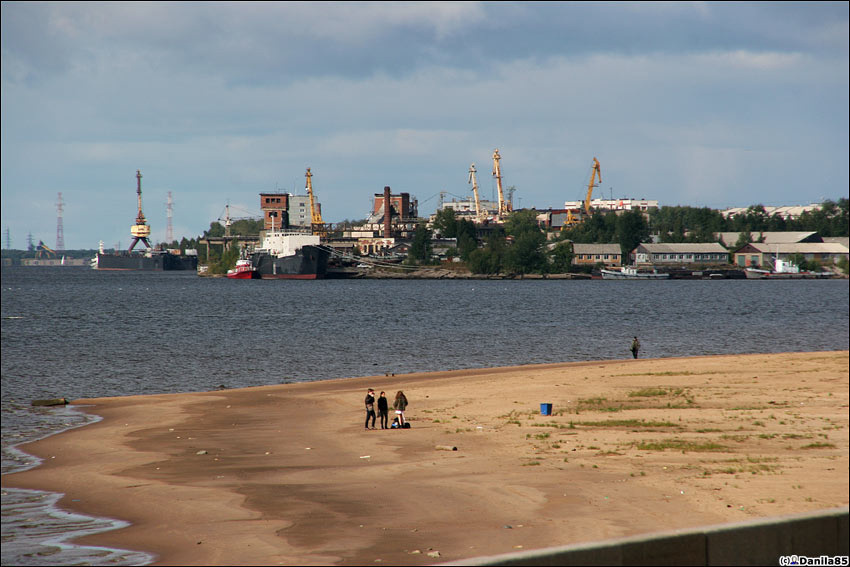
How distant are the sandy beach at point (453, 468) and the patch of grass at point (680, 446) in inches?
5.7

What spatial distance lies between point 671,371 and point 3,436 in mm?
32263

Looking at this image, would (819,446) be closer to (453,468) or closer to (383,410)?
(453,468)

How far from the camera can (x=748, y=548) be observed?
6723 millimetres

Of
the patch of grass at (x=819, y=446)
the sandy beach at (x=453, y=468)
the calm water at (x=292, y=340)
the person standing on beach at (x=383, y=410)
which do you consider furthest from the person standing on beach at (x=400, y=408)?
the patch of grass at (x=819, y=446)

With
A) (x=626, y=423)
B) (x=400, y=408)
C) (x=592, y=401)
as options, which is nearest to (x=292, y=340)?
(x=592, y=401)

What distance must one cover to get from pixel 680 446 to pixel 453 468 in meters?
7.05

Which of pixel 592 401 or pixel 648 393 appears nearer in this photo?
pixel 592 401

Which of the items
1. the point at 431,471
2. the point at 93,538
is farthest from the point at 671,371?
the point at 93,538

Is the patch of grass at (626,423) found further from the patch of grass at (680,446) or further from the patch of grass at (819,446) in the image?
the patch of grass at (819,446)

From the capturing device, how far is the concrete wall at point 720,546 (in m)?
6.25

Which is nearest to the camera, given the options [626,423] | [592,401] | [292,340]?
[626,423]

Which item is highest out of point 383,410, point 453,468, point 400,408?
point 400,408

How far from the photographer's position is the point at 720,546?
6.66 meters

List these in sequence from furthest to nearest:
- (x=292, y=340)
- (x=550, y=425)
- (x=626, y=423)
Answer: (x=292, y=340)
(x=550, y=425)
(x=626, y=423)
